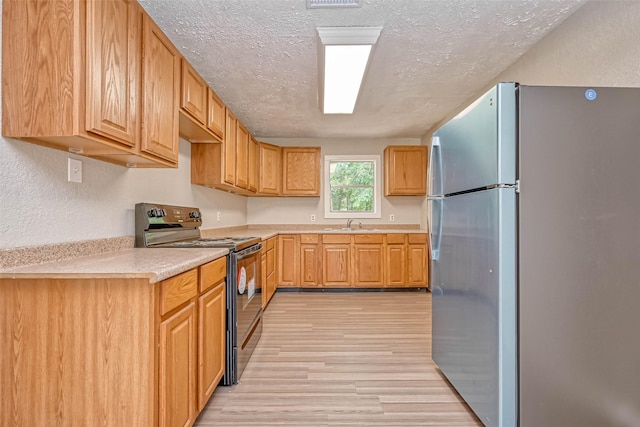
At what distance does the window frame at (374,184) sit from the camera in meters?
5.41

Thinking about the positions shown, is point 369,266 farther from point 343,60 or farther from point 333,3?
point 333,3

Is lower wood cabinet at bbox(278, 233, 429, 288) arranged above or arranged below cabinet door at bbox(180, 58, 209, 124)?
below

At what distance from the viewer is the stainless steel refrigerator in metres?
1.48

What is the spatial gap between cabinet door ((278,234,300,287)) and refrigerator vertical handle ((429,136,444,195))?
9.04 ft

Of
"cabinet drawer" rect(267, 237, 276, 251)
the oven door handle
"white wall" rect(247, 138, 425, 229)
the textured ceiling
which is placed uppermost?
the textured ceiling

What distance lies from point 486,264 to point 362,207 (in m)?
3.86

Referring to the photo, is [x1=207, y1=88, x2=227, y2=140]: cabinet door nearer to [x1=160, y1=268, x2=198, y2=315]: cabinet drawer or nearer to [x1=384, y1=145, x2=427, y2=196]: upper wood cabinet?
[x1=160, y1=268, x2=198, y2=315]: cabinet drawer

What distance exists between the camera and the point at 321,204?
5.47 meters

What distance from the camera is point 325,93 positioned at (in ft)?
10.6

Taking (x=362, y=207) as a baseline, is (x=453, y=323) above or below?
below

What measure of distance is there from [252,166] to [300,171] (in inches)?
37.1

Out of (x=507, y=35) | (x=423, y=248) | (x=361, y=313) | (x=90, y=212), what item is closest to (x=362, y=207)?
(x=423, y=248)

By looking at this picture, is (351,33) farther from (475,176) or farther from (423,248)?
(423,248)

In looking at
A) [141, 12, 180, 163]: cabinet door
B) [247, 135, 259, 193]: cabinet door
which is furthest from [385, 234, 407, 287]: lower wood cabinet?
[141, 12, 180, 163]: cabinet door
